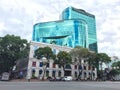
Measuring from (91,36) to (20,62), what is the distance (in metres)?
49.8

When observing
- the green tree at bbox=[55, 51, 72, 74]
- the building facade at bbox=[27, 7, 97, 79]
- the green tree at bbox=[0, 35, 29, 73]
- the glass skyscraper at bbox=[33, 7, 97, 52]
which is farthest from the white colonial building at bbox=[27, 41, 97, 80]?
the glass skyscraper at bbox=[33, 7, 97, 52]

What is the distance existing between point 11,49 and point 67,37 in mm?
39221

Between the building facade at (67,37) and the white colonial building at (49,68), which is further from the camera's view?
the building facade at (67,37)

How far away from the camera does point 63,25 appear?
325 feet

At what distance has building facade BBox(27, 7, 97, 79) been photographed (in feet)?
210

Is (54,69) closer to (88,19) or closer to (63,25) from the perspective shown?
(63,25)

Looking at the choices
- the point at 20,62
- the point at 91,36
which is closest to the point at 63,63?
the point at 20,62

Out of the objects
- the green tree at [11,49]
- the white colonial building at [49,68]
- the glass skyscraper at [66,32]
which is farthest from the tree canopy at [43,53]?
the glass skyscraper at [66,32]

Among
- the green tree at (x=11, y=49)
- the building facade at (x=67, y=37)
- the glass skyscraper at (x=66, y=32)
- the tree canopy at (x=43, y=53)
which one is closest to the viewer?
the tree canopy at (x=43, y=53)

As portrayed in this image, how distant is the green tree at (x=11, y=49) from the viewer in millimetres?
61878

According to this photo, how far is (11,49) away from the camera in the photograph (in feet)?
207

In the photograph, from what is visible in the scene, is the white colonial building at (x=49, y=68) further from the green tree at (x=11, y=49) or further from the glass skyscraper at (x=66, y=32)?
the glass skyscraper at (x=66, y=32)

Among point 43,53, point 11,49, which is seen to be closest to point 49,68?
point 43,53

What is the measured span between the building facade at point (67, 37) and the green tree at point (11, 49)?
3.45 metres
